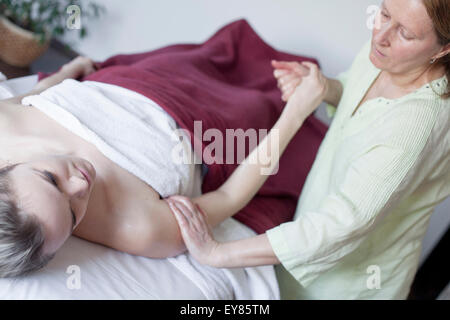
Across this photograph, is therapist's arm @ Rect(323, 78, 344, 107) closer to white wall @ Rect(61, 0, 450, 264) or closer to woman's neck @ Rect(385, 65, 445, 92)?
woman's neck @ Rect(385, 65, 445, 92)

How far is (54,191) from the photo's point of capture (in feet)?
2.94

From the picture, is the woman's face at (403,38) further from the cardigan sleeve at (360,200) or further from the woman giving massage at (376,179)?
the cardigan sleeve at (360,200)

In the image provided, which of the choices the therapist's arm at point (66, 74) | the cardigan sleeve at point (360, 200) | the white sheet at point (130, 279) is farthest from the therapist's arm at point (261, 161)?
the therapist's arm at point (66, 74)

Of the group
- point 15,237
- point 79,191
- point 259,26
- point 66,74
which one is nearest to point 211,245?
point 79,191

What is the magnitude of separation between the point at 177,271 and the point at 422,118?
0.69 m

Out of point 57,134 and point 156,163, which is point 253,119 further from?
point 57,134

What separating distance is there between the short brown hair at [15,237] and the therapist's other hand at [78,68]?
2.35 ft

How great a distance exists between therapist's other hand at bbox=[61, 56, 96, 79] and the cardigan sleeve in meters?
0.95

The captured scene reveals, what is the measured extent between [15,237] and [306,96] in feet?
2.78

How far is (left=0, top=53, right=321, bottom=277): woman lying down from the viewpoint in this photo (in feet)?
2.85

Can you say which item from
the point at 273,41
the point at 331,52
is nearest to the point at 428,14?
the point at 331,52

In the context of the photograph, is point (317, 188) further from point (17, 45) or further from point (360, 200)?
point (17, 45)

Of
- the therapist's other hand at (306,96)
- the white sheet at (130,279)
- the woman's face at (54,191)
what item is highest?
the therapist's other hand at (306,96)

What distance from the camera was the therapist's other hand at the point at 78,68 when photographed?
4.97 feet
